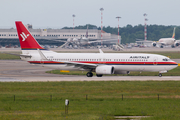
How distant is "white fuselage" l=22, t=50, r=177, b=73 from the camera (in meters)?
43.4

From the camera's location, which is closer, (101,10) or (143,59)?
(143,59)

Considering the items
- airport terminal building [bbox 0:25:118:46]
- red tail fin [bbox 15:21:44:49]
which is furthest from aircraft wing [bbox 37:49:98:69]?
airport terminal building [bbox 0:25:118:46]

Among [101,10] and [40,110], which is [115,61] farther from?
[101,10]

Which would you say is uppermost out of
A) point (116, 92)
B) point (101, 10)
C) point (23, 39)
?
point (101, 10)

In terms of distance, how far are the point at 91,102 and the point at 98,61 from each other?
2118 cm

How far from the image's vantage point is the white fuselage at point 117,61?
43406 mm

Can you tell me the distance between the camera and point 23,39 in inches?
1870

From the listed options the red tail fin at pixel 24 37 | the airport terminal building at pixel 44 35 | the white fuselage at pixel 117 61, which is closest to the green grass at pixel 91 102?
the white fuselage at pixel 117 61

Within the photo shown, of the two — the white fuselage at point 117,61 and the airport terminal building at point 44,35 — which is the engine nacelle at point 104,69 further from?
the airport terminal building at point 44,35

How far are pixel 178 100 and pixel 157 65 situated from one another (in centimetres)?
1889

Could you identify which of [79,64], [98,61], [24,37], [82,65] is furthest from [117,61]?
[24,37]

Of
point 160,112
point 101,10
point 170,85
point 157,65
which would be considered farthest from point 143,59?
point 101,10

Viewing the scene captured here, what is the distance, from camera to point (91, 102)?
2381cm

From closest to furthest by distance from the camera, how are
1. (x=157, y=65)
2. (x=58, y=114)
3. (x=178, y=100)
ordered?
(x=58, y=114) < (x=178, y=100) < (x=157, y=65)
